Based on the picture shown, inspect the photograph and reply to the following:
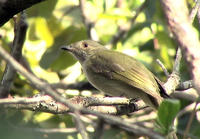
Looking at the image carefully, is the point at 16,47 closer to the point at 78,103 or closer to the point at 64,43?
the point at 78,103

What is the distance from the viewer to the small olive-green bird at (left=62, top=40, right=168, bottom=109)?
15.1 feet

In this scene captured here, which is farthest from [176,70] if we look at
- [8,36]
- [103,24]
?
[103,24]

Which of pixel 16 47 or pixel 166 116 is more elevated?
pixel 16 47

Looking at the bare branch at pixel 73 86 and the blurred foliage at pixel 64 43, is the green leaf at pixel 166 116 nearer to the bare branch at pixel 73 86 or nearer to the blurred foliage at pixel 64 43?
the blurred foliage at pixel 64 43

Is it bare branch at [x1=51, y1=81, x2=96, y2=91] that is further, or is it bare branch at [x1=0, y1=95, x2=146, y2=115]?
bare branch at [x1=51, y1=81, x2=96, y2=91]

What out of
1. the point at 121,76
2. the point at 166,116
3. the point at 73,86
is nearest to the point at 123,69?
the point at 121,76

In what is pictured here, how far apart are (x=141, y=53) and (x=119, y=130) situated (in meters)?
1.39

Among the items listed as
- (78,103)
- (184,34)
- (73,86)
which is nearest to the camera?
(184,34)

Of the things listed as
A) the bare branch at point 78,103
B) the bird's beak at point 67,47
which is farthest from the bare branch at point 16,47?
the bird's beak at point 67,47

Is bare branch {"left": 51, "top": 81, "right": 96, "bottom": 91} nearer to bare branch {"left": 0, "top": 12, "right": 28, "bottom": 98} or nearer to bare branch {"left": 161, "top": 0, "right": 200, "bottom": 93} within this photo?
bare branch {"left": 0, "top": 12, "right": 28, "bottom": 98}

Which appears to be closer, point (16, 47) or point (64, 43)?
point (16, 47)

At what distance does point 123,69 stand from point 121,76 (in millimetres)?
105

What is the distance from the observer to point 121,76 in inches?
197

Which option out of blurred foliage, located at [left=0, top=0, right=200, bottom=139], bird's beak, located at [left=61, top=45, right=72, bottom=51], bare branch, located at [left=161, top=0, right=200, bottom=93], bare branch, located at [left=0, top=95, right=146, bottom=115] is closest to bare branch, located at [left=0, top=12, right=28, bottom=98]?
bare branch, located at [left=0, top=95, right=146, bottom=115]
